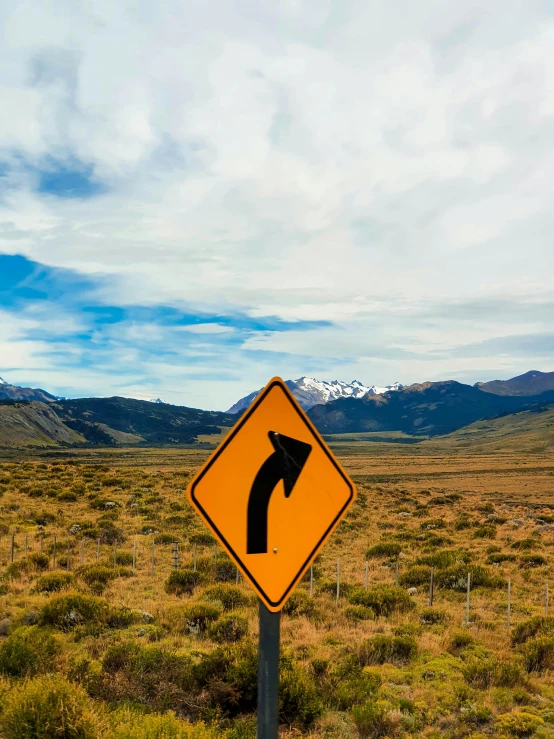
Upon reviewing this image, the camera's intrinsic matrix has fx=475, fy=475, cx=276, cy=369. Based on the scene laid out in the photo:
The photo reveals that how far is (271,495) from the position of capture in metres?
3.17

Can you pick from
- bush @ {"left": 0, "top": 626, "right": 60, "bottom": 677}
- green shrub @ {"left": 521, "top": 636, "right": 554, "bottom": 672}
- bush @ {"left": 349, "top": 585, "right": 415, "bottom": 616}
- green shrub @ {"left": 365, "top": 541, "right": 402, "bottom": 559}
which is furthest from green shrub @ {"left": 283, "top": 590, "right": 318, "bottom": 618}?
green shrub @ {"left": 365, "top": 541, "right": 402, "bottom": 559}

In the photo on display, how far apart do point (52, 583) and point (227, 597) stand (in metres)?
4.75

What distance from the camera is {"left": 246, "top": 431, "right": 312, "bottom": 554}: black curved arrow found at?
10.2 feet

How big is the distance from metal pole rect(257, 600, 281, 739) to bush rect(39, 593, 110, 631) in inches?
337

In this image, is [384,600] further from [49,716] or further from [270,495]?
[270,495]

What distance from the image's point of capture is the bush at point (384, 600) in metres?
12.0

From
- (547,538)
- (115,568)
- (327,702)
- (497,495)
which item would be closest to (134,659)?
(327,702)

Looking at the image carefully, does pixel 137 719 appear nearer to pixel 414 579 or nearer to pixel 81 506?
pixel 414 579

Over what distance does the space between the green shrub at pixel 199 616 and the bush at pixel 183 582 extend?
8.46 ft

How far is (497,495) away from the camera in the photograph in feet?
169

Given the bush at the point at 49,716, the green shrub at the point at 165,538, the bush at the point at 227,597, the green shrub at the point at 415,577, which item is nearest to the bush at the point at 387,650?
the bush at the point at 227,597

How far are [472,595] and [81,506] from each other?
71.1 ft

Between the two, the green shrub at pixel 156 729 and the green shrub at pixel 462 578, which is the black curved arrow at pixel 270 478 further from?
the green shrub at pixel 462 578

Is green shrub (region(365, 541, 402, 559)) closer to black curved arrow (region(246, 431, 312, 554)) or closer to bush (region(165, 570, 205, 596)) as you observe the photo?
bush (region(165, 570, 205, 596))
